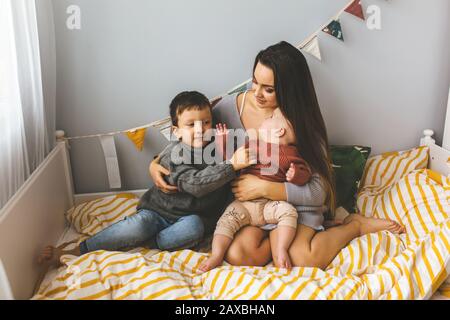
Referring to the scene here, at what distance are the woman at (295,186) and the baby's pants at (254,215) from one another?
22 millimetres

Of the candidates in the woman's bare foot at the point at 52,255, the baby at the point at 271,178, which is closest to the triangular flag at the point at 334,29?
the baby at the point at 271,178

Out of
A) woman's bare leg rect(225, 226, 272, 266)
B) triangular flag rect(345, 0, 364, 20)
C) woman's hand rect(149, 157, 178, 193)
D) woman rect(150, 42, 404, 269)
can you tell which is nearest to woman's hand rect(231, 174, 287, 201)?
woman rect(150, 42, 404, 269)

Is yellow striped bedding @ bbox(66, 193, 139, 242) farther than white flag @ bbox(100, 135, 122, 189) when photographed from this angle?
No

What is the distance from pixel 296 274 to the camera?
5.30 ft

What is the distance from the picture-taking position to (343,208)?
201 cm

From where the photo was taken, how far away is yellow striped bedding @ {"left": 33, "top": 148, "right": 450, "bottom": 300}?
148 cm

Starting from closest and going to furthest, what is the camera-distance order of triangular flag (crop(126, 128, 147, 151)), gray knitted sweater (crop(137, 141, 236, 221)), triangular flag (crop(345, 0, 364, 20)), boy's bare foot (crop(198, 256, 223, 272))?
boy's bare foot (crop(198, 256, 223, 272)) < gray knitted sweater (crop(137, 141, 236, 221)) < triangular flag (crop(345, 0, 364, 20)) < triangular flag (crop(126, 128, 147, 151))

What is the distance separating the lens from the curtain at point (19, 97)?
1.57 meters

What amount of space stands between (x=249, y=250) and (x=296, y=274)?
0.60 ft

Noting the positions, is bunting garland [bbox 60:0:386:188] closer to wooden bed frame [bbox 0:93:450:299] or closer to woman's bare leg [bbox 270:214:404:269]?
wooden bed frame [bbox 0:93:450:299]

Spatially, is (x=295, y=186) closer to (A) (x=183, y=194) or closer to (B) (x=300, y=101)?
(B) (x=300, y=101)

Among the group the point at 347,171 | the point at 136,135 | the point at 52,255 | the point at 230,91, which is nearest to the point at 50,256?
the point at 52,255

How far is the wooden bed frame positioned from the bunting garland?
5.0 inches
